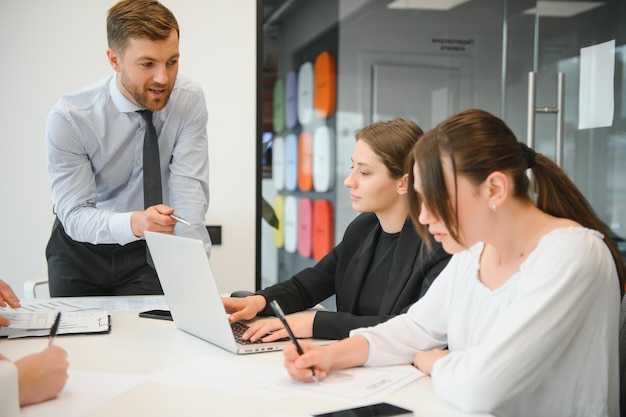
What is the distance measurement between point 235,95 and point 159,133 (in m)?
0.94

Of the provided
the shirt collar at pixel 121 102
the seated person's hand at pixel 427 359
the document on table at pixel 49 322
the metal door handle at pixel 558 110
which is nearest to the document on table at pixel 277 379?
the seated person's hand at pixel 427 359

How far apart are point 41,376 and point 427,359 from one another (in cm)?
76

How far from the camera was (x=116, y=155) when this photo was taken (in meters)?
2.62

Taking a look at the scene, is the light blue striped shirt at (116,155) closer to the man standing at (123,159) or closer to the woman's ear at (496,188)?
the man standing at (123,159)

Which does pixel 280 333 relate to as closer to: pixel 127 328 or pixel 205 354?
pixel 205 354

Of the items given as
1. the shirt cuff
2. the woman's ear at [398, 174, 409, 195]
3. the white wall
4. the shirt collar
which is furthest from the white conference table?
the white wall

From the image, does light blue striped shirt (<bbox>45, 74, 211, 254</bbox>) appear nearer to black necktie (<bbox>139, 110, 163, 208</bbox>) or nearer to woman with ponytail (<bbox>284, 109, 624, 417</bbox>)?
black necktie (<bbox>139, 110, 163, 208</bbox>)

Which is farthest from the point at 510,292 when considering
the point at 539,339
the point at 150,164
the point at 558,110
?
the point at 558,110

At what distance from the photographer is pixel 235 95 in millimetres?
3518

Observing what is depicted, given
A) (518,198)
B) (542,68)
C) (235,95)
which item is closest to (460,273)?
(518,198)

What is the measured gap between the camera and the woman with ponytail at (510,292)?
1304mm

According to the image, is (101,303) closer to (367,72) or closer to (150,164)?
(150,164)

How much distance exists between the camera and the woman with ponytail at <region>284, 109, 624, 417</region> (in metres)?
1.30

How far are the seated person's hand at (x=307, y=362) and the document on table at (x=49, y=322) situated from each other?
2.24 feet
